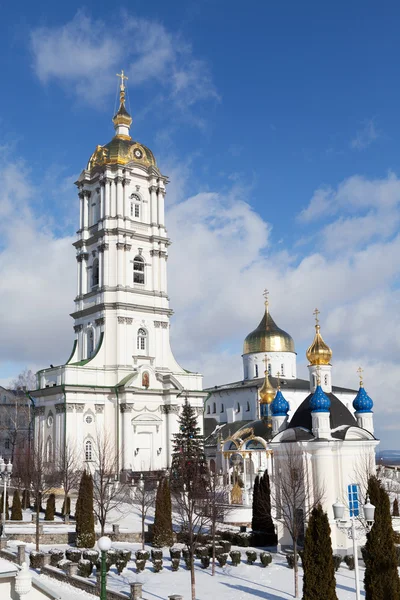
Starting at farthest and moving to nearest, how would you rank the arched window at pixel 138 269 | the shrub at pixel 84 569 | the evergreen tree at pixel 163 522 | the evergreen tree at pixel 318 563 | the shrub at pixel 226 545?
the arched window at pixel 138 269 → the evergreen tree at pixel 163 522 → the shrub at pixel 226 545 → the shrub at pixel 84 569 → the evergreen tree at pixel 318 563

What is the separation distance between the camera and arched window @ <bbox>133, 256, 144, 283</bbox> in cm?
5294

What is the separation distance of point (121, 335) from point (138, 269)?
5.97m

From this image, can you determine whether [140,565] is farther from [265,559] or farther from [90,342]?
[90,342]

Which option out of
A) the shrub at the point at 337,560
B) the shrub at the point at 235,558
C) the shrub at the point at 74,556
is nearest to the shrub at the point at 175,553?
the shrub at the point at 235,558

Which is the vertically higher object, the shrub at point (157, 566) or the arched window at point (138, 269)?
the arched window at point (138, 269)

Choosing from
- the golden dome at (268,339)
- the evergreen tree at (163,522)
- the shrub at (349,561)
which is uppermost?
the golden dome at (268,339)

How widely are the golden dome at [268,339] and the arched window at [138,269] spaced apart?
15508 mm

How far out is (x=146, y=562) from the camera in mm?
24172

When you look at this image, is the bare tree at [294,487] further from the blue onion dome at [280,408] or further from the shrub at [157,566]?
the blue onion dome at [280,408]

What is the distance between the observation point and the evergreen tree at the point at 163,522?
27109mm

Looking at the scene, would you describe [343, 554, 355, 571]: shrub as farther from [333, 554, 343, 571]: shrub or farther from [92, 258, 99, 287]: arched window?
[92, 258, 99, 287]: arched window

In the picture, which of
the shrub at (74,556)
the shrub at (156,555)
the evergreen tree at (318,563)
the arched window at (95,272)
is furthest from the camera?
the arched window at (95,272)

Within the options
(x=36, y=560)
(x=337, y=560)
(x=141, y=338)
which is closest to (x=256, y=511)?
(x=337, y=560)

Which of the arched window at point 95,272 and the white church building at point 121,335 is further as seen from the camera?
the arched window at point 95,272
